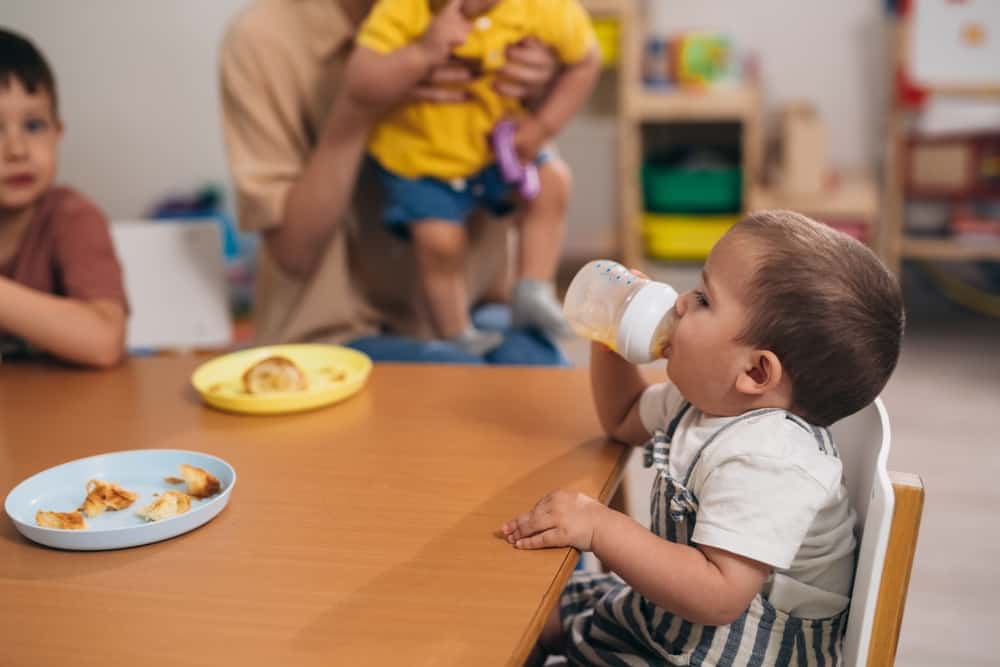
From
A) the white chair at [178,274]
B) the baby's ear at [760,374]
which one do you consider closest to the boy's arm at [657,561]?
the baby's ear at [760,374]

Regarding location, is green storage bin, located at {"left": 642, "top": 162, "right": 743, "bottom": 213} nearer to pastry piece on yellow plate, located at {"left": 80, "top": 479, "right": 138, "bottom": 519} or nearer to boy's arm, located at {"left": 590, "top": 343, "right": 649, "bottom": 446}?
boy's arm, located at {"left": 590, "top": 343, "right": 649, "bottom": 446}

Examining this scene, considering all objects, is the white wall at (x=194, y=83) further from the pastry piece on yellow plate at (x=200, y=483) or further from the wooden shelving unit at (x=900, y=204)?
the pastry piece on yellow plate at (x=200, y=483)

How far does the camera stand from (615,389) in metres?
1.08

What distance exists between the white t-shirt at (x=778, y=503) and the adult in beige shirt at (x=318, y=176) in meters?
0.73

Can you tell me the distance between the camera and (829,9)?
3.62 metres

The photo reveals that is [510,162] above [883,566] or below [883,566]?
above

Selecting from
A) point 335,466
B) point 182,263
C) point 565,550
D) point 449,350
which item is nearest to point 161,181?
point 182,263

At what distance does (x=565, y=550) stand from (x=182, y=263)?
4.42 feet

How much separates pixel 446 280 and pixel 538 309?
0.15 meters

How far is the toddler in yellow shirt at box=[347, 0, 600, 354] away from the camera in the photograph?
159cm

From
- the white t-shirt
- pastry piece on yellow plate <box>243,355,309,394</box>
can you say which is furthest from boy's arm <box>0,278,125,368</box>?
the white t-shirt

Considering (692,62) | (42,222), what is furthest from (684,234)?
(42,222)

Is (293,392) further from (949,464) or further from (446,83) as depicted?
(949,464)

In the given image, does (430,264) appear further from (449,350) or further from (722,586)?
(722,586)
